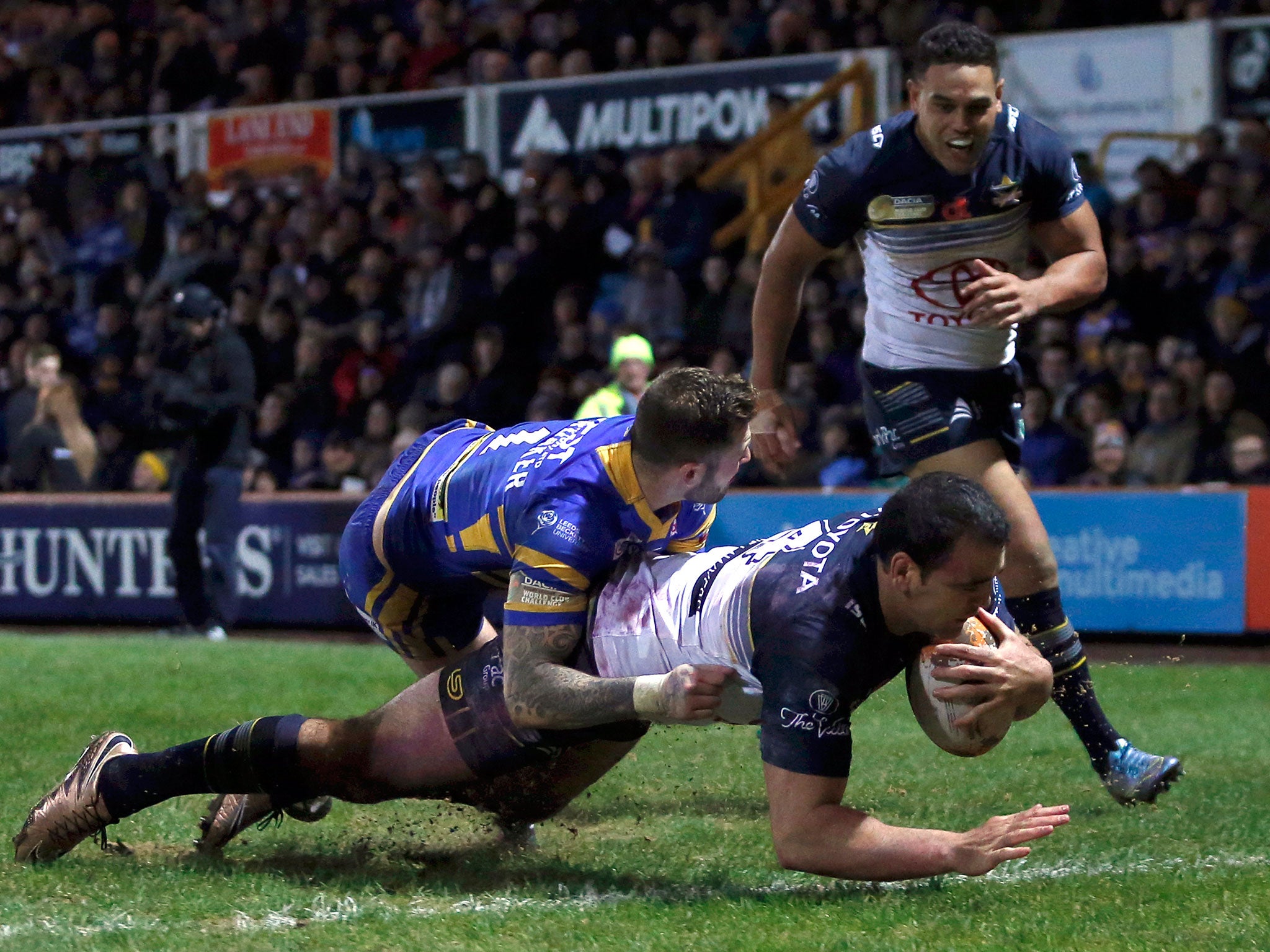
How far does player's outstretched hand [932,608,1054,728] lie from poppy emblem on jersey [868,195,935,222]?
5.88 ft

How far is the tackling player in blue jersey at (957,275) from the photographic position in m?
5.19

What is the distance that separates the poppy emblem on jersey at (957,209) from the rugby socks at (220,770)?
2.57 meters

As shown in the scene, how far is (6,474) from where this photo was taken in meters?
15.0

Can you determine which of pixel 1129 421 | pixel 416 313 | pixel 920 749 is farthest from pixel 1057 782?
pixel 416 313

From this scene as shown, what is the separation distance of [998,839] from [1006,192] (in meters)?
2.37

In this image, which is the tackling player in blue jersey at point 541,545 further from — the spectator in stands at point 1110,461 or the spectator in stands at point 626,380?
the spectator in stands at point 1110,461

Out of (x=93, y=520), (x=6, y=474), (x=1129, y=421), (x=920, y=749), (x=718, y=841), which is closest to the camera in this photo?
(x=718, y=841)

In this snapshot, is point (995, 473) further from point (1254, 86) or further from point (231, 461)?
point (1254, 86)

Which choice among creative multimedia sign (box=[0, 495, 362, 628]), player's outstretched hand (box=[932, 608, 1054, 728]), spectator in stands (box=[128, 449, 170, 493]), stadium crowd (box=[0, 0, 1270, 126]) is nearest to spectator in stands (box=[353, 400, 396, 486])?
creative multimedia sign (box=[0, 495, 362, 628])

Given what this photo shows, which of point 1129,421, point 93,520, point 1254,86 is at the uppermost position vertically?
point 1254,86

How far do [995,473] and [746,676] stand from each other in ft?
5.77

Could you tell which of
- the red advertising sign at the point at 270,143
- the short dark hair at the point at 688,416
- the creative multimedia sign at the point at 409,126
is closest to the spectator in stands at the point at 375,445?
the creative multimedia sign at the point at 409,126

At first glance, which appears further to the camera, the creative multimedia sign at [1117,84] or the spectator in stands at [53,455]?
the spectator in stands at [53,455]

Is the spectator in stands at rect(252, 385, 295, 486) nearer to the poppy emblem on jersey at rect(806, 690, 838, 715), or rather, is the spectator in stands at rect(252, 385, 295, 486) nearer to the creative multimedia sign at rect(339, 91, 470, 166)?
the creative multimedia sign at rect(339, 91, 470, 166)
